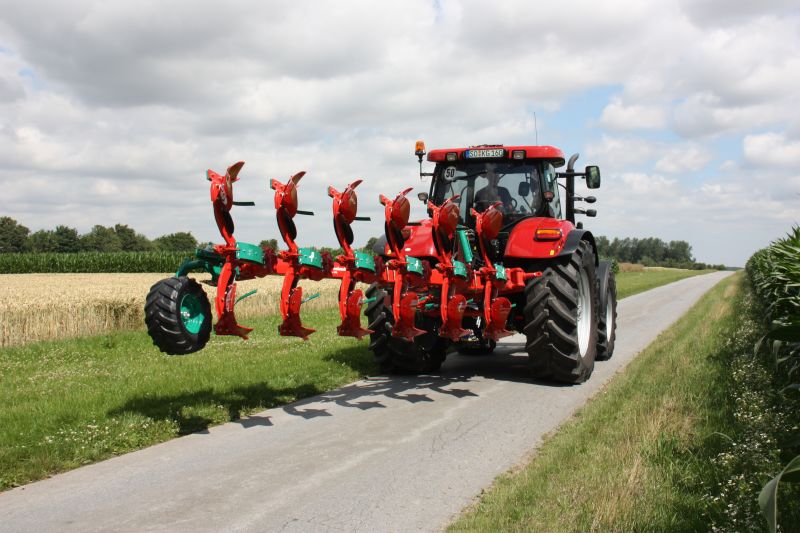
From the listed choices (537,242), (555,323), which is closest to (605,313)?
(537,242)

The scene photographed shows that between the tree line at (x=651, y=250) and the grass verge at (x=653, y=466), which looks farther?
the tree line at (x=651, y=250)

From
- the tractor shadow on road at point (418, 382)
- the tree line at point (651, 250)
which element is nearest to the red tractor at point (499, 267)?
the tractor shadow on road at point (418, 382)

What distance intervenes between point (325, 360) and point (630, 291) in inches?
948

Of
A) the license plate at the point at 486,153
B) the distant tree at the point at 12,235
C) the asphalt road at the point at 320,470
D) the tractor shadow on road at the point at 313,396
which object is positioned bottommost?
the asphalt road at the point at 320,470

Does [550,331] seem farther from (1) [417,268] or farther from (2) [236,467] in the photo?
(2) [236,467]

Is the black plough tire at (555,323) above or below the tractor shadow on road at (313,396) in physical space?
above

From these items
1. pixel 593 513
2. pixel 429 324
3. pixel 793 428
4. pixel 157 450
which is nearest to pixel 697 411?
pixel 793 428

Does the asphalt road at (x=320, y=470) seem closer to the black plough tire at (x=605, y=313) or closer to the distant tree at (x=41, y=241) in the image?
the black plough tire at (x=605, y=313)

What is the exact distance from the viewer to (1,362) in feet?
31.9

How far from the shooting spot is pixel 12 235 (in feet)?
226

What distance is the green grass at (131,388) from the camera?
5.23 meters

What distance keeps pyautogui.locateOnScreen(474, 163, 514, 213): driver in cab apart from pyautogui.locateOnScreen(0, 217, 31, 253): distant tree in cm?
7025

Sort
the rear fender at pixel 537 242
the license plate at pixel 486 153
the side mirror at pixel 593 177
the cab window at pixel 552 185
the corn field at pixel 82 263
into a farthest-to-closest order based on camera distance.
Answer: the corn field at pixel 82 263 < the side mirror at pixel 593 177 < the cab window at pixel 552 185 < the license plate at pixel 486 153 < the rear fender at pixel 537 242

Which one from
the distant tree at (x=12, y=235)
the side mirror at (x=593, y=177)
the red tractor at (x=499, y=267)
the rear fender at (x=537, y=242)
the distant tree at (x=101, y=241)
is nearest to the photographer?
the red tractor at (x=499, y=267)
